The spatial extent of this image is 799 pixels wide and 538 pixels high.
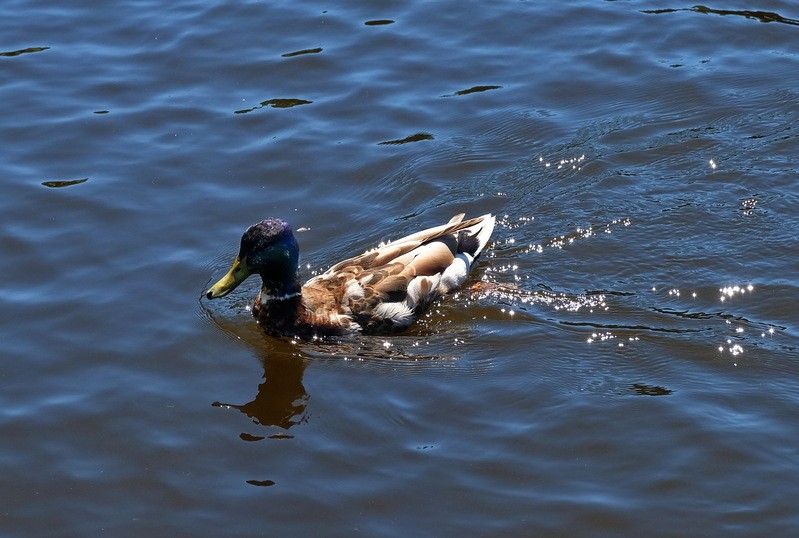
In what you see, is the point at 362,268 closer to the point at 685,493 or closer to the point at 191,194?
the point at 191,194

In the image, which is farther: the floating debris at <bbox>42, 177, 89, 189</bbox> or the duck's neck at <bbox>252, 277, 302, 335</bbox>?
the floating debris at <bbox>42, 177, 89, 189</bbox>

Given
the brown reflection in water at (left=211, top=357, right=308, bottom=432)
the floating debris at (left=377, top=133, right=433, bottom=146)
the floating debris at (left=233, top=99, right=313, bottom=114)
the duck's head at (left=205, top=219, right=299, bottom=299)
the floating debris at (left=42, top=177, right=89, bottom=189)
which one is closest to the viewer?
the brown reflection in water at (left=211, top=357, right=308, bottom=432)

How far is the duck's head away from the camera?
995 centimetres

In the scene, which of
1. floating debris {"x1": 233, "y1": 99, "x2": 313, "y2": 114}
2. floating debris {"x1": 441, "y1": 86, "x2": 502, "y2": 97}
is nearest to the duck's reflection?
floating debris {"x1": 233, "y1": 99, "x2": 313, "y2": 114}

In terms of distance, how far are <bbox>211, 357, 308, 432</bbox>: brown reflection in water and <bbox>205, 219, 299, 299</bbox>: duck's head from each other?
29.4 inches

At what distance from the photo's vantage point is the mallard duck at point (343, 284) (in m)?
10.0

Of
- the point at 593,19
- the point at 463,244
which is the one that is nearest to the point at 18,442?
the point at 463,244

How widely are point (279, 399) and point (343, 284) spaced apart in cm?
157

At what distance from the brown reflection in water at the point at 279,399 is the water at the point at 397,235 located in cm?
3

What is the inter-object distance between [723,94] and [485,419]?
624cm

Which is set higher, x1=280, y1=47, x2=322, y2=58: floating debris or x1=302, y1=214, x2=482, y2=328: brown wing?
x1=280, y1=47, x2=322, y2=58: floating debris

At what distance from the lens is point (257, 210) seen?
1157cm

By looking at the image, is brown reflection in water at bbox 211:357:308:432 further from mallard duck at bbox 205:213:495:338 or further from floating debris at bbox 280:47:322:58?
floating debris at bbox 280:47:322:58

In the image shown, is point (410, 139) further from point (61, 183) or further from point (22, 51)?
point (22, 51)
